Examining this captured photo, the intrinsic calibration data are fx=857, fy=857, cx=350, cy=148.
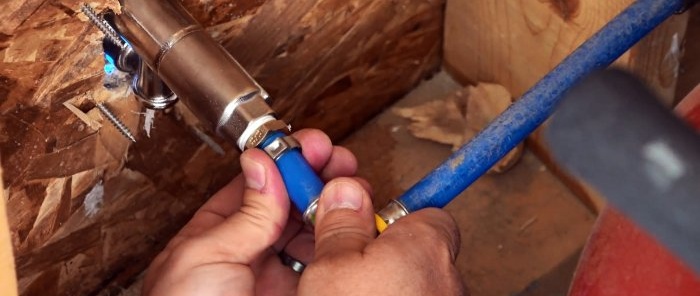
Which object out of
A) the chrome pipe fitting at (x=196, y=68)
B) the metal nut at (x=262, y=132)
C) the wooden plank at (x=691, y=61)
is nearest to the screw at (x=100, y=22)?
the chrome pipe fitting at (x=196, y=68)

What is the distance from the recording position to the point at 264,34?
76 cm

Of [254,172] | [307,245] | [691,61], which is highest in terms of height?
[254,172]

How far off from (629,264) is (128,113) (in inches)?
16.2

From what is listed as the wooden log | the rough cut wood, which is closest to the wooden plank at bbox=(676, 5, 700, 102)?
the wooden log

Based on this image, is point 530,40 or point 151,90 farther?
point 530,40

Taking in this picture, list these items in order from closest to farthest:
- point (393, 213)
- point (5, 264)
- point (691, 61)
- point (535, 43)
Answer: point (5, 264), point (393, 213), point (535, 43), point (691, 61)

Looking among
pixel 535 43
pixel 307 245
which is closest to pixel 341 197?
pixel 307 245

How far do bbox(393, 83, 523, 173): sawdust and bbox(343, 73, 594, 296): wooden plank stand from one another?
0.5 inches

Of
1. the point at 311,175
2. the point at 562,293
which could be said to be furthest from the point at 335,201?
the point at 562,293

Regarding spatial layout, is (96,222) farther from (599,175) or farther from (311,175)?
(599,175)

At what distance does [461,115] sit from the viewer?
996 mm

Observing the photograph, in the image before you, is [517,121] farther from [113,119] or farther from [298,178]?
[113,119]

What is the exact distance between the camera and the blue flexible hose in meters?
0.58

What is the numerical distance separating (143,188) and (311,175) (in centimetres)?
26
